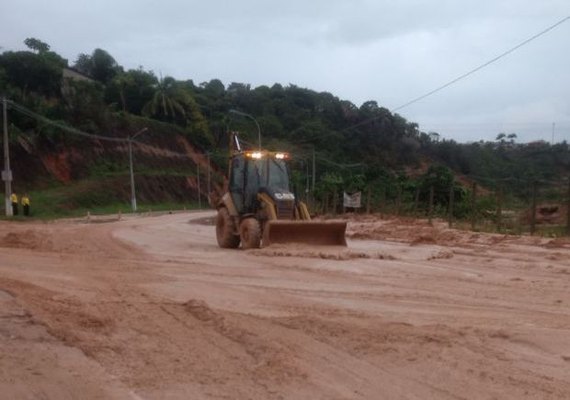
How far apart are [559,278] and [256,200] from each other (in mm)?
9284

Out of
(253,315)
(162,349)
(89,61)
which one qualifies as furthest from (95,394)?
(89,61)

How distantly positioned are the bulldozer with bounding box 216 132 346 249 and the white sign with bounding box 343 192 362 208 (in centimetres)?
2194

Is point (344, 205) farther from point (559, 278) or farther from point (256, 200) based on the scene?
point (559, 278)

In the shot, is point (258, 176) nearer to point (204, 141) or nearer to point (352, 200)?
point (352, 200)

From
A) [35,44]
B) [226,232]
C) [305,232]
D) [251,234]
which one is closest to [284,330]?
[305,232]

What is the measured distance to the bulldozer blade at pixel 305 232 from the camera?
1912 centimetres

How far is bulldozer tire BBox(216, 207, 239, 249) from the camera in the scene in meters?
21.4

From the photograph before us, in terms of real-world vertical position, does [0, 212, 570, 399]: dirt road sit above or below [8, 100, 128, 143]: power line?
below

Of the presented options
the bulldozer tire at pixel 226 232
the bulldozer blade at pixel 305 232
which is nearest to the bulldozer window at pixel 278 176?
the bulldozer tire at pixel 226 232

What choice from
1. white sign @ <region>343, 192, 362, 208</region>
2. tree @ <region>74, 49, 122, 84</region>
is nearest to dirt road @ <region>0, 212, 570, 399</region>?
white sign @ <region>343, 192, 362, 208</region>

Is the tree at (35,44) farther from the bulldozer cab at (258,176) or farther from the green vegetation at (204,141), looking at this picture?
the bulldozer cab at (258,176)

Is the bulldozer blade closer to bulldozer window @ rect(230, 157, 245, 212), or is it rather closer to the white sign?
bulldozer window @ rect(230, 157, 245, 212)

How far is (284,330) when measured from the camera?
28.0ft

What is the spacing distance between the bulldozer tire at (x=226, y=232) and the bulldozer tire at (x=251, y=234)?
3.20 feet
